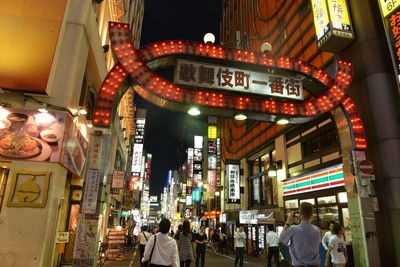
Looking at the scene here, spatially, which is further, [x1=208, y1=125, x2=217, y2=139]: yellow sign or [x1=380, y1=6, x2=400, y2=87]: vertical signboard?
[x1=208, y1=125, x2=217, y2=139]: yellow sign

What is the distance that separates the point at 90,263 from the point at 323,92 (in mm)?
9047

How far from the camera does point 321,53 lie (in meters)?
15.7

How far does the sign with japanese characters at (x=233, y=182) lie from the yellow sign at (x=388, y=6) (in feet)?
59.3

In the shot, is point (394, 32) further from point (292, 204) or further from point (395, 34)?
point (292, 204)

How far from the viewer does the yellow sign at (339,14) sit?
12.8 meters

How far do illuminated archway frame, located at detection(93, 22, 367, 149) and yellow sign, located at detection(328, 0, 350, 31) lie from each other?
10.6 feet

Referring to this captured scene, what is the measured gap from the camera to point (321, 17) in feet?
44.4

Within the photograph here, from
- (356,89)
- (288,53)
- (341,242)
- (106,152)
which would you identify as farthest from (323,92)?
(288,53)

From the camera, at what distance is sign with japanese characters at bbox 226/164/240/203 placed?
26.4 m

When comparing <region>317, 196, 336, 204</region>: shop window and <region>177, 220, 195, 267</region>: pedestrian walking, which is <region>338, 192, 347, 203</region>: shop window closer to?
Answer: <region>317, 196, 336, 204</region>: shop window

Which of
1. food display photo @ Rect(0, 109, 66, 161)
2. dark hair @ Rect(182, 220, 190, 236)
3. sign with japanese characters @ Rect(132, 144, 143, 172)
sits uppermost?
sign with japanese characters @ Rect(132, 144, 143, 172)

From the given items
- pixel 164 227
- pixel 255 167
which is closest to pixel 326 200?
pixel 164 227

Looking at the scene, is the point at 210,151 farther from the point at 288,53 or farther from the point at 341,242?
the point at 341,242

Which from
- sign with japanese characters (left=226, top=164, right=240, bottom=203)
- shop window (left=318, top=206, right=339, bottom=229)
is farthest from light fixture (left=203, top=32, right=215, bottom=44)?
sign with japanese characters (left=226, top=164, right=240, bottom=203)
